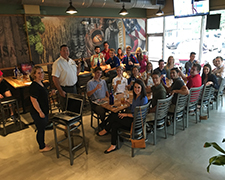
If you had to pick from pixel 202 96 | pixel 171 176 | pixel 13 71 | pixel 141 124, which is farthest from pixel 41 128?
pixel 202 96

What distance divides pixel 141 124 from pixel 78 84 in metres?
2.87

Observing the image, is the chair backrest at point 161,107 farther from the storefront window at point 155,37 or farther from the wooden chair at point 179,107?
the storefront window at point 155,37

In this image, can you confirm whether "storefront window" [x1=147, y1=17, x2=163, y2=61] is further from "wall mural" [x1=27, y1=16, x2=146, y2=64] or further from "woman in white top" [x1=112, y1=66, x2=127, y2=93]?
"woman in white top" [x1=112, y1=66, x2=127, y2=93]

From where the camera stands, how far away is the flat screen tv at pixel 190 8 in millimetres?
6734

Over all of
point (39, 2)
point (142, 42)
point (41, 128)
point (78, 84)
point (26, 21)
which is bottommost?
point (41, 128)

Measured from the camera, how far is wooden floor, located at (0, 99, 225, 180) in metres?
2.85

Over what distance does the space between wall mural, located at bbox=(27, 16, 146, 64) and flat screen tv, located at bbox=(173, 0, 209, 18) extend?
1.98 m

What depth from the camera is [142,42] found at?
9297 mm

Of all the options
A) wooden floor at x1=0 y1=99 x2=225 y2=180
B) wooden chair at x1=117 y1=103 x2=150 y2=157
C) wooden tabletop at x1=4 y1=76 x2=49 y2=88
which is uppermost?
wooden tabletop at x1=4 y1=76 x2=49 y2=88

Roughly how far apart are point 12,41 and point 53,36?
1299 mm

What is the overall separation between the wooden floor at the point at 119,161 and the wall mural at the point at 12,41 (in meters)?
2.64

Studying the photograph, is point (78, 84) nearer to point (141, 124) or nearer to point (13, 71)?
point (13, 71)

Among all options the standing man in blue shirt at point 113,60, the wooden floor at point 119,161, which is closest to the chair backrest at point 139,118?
the wooden floor at point 119,161

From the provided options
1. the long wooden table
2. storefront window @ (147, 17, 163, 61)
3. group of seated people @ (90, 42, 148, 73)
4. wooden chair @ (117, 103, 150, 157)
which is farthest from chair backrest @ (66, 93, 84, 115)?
storefront window @ (147, 17, 163, 61)
